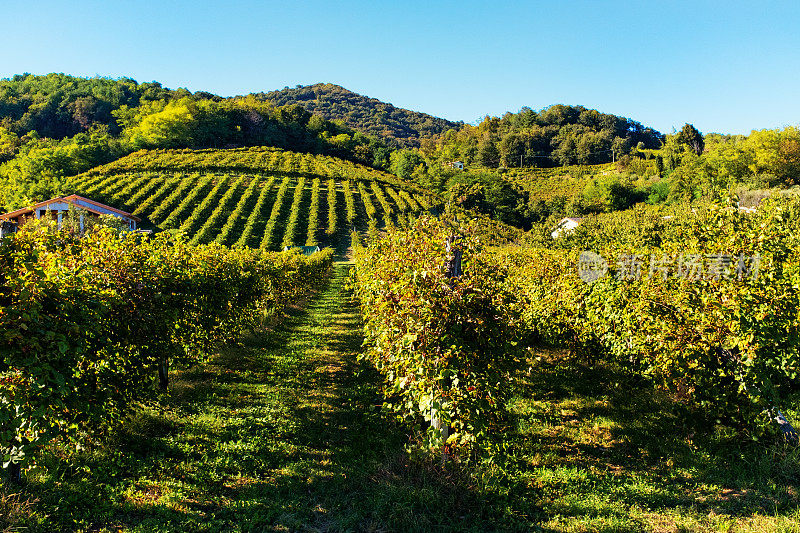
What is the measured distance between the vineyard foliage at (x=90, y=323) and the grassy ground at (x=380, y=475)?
0.58 meters

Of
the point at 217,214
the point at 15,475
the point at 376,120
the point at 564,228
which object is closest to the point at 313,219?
the point at 217,214

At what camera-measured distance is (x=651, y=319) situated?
5.99 meters

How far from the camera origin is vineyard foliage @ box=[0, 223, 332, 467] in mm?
3510

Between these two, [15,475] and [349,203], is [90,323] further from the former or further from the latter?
[349,203]

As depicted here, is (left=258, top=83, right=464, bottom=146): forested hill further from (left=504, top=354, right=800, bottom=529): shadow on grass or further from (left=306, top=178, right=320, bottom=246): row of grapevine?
(left=504, top=354, right=800, bottom=529): shadow on grass

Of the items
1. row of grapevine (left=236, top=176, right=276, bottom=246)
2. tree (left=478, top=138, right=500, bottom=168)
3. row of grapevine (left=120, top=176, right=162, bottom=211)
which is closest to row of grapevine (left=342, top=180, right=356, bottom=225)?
row of grapevine (left=236, top=176, right=276, bottom=246)

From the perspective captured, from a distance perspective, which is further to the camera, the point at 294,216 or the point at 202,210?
the point at 294,216

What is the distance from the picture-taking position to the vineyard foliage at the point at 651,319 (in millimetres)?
4859

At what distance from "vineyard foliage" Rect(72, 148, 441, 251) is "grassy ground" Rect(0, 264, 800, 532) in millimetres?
28845

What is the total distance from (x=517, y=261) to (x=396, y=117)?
197116mm

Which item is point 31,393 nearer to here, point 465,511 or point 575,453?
point 465,511

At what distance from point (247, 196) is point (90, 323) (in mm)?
53762

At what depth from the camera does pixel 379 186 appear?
6944cm

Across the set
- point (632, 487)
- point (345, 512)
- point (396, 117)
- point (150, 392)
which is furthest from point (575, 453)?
point (396, 117)
